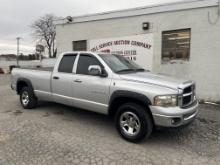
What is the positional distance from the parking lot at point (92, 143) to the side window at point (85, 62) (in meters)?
1.39

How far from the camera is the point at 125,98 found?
5.11 m

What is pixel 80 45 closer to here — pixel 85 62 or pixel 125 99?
pixel 85 62

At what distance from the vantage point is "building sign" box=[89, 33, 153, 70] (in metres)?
9.97

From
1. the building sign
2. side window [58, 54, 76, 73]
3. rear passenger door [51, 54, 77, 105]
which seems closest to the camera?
rear passenger door [51, 54, 77, 105]

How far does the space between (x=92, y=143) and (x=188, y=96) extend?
2217 mm

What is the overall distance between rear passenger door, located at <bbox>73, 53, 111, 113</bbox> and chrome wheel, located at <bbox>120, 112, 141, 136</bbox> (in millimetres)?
543

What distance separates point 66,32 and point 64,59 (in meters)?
5.84

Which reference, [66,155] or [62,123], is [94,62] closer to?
[62,123]

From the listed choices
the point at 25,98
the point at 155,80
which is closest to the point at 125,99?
the point at 155,80

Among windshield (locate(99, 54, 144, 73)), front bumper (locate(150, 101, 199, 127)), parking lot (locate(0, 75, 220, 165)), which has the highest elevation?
windshield (locate(99, 54, 144, 73))

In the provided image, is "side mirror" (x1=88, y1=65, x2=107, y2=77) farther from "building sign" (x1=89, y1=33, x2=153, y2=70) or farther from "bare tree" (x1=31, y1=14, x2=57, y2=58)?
"bare tree" (x1=31, y1=14, x2=57, y2=58)

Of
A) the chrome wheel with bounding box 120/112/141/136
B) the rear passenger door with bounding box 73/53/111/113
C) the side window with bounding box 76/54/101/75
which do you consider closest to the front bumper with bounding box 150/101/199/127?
the chrome wheel with bounding box 120/112/141/136

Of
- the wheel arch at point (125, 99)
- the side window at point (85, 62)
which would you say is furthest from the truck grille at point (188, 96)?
the side window at point (85, 62)

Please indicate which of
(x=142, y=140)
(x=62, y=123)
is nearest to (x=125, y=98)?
(x=142, y=140)
